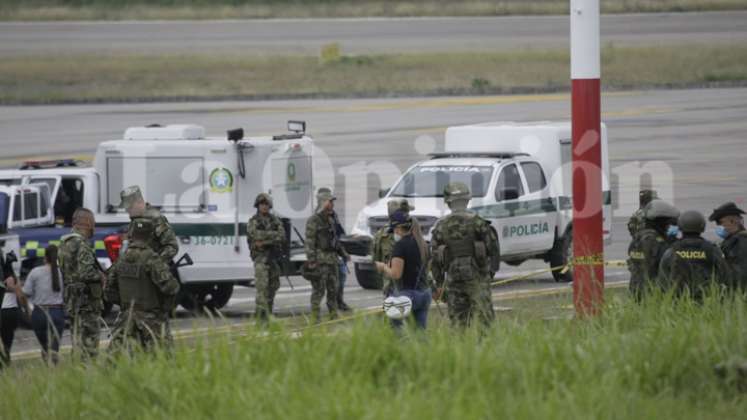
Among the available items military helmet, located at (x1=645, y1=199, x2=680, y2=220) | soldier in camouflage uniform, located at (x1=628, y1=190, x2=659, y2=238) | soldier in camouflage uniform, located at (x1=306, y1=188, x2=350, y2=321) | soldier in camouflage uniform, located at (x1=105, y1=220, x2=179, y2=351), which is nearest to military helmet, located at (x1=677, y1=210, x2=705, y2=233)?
military helmet, located at (x1=645, y1=199, x2=680, y2=220)

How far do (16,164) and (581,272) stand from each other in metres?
23.8

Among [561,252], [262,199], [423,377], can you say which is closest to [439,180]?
[561,252]

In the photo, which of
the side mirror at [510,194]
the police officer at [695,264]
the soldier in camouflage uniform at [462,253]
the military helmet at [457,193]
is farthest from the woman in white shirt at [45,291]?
the side mirror at [510,194]

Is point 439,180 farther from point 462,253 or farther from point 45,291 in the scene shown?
point 45,291

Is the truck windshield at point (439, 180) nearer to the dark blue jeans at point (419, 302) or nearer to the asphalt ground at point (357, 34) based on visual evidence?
the dark blue jeans at point (419, 302)

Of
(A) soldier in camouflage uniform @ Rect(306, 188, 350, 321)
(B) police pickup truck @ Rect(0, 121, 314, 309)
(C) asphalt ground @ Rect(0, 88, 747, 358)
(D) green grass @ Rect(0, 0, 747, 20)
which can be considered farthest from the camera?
(D) green grass @ Rect(0, 0, 747, 20)

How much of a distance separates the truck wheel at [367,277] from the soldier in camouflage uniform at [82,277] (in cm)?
747

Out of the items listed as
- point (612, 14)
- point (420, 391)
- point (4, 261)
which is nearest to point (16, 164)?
point (4, 261)

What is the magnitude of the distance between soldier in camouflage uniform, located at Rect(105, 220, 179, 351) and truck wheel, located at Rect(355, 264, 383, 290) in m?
8.47

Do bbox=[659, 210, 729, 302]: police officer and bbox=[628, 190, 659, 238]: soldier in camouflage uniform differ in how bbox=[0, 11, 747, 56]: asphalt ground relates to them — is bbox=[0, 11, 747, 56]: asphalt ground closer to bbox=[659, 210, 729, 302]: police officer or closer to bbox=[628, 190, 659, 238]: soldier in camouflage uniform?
bbox=[628, 190, 659, 238]: soldier in camouflage uniform

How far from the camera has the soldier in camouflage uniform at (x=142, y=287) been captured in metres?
11.3

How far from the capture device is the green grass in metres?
74.2

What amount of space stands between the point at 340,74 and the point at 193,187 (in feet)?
120

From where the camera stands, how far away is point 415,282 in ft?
41.0
